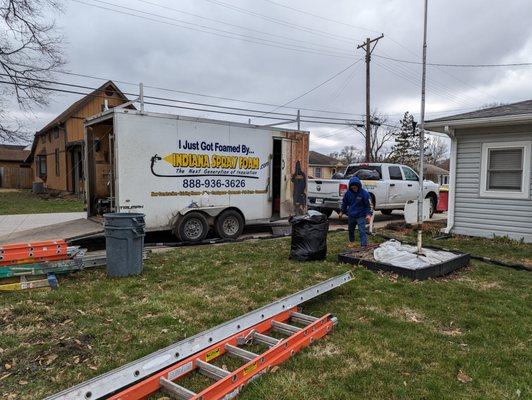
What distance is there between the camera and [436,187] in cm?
1544

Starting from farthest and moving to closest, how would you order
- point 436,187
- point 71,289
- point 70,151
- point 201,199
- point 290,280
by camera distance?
point 70,151, point 436,187, point 201,199, point 290,280, point 71,289

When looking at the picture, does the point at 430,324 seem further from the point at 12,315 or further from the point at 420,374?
the point at 12,315

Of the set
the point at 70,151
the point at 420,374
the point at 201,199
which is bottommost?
the point at 420,374

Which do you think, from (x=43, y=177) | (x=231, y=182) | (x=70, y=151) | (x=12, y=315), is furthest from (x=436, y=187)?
(x=43, y=177)

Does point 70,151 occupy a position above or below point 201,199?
above

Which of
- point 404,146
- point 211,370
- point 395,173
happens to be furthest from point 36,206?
point 404,146

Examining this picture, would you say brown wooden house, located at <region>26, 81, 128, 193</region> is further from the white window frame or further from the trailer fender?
the white window frame

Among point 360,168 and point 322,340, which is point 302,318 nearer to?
point 322,340

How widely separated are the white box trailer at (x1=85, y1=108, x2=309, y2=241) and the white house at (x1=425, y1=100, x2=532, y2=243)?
3.98 metres

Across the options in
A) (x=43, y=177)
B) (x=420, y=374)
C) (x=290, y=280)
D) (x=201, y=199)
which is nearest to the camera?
(x=420, y=374)

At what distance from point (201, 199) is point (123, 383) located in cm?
626

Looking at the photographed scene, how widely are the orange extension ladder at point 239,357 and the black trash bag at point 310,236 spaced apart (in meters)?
2.67

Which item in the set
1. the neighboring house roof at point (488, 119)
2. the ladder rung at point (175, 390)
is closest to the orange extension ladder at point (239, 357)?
the ladder rung at point (175, 390)

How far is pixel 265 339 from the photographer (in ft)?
11.9
